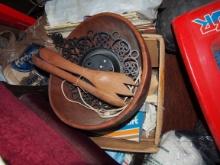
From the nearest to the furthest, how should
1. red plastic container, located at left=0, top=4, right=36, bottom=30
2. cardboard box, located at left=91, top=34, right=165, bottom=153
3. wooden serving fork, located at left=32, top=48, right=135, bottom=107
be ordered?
1. wooden serving fork, located at left=32, top=48, right=135, bottom=107
2. cardboard box, located at left=91, top=34, right=165, bottom=153
3. red plastic container, located at left=0, top=4, right=36, bottom=30

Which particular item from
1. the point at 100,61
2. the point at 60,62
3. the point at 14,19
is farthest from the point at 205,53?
the point at 14,19

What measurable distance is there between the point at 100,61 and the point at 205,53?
0.30 metres

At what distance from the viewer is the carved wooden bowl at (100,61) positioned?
83cm

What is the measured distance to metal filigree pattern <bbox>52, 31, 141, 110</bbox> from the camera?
869 millimetres

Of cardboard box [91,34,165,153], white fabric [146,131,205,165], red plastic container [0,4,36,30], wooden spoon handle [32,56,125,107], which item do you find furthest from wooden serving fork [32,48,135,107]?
red plastic container [0,4,36,30]

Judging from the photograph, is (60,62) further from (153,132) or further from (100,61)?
(153,132)

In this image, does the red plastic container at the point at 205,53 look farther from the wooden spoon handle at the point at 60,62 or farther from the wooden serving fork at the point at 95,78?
the wooden spoon handle at the point at 60,62

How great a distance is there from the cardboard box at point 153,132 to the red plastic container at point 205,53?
0.09 metres

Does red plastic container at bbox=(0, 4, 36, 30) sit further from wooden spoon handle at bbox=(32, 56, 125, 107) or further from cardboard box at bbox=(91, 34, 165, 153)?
cardboard box at bbox=(91, 34, 165, 153)

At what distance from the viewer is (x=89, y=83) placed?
0.85 m

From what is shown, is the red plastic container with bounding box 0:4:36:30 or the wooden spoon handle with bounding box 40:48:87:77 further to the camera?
the red plastic container with bounding box 0:4:36:30

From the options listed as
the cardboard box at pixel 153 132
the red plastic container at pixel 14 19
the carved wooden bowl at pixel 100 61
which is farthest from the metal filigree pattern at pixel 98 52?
the red plastic container at pixel 14 19

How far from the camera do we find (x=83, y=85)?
0.83m

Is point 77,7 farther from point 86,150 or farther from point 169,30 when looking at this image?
point 86,150
